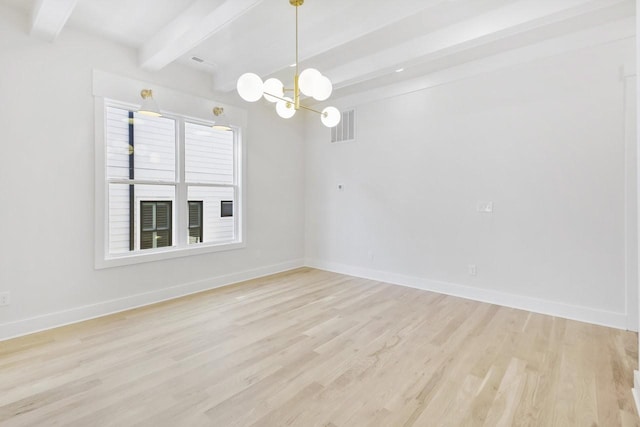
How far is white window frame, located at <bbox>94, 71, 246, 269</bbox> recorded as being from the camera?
11.1 ft

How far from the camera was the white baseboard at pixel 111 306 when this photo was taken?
9.58ft

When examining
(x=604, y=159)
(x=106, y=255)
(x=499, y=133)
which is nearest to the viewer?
(x=604, y=159)

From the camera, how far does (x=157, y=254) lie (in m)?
3.88

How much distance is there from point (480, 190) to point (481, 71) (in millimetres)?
1460

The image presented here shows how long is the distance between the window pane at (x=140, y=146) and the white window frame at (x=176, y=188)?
0.28 ft

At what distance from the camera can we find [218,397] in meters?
2.02

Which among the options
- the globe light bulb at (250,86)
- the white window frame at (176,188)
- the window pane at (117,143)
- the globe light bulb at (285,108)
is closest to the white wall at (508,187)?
the white window frame at (176,188)

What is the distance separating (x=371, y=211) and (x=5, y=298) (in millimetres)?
4308

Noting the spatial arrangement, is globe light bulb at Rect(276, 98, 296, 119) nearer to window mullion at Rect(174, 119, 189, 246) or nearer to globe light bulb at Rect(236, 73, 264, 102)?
globe light bulb at Rect(236, 73, 264, 102)

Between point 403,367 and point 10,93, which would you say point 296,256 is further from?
point 10,93

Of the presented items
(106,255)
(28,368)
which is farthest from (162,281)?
(28,368)

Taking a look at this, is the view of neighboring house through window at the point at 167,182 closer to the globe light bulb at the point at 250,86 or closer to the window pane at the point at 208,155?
the window pane at the point at 208,155

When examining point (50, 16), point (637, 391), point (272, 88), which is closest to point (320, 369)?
point (637, 391)

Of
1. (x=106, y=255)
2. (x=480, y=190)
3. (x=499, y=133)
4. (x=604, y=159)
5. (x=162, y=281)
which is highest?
(x=499, y=133)
